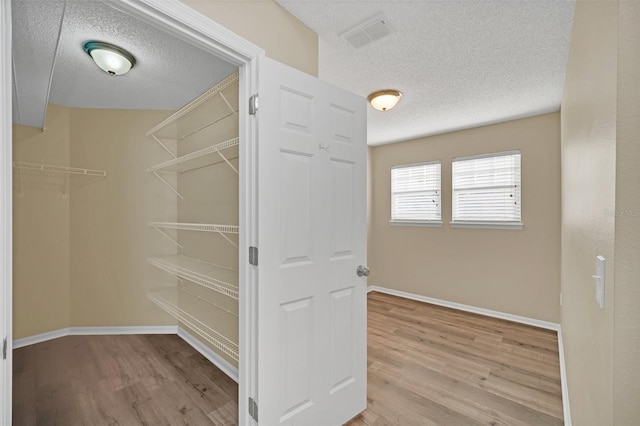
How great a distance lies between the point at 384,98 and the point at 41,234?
3784 mm

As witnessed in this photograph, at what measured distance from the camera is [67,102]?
2.91 meters

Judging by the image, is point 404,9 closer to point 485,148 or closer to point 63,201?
point 485,148

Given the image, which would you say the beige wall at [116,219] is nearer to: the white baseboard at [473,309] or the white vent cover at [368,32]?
the white vent cover at [368,32]

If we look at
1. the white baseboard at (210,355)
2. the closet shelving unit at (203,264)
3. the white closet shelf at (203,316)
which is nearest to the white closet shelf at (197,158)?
the closet shelving unit at (203,264)

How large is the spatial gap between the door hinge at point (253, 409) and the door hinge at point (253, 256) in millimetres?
703

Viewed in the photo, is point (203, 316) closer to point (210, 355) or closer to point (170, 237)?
point (210, 355)

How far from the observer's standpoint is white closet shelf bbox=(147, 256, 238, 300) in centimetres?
184

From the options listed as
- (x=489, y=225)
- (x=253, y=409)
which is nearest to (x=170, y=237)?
(x=253, y=409)

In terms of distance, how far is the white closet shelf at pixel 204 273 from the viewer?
6.03 ft

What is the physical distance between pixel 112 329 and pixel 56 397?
1.12 metres

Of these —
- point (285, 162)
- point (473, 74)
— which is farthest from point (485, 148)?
point (285, 162)

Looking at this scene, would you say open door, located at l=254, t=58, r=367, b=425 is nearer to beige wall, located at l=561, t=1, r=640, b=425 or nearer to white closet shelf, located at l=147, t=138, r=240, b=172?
white closet shelf, located at l=147, t=138, r=240, b=172

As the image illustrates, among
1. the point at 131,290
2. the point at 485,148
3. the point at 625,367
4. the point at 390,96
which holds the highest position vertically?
the point at 390,96
